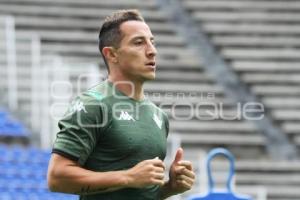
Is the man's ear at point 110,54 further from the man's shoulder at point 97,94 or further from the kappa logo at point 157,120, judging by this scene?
the kappa logo at point 157,120

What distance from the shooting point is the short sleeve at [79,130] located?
4211mm

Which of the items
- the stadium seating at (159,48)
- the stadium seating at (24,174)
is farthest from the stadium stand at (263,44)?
the stadium seating at (24,174)

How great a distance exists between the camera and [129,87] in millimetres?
4461

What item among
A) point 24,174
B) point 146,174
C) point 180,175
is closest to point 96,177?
point 146,174

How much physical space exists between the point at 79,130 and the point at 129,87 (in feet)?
1.11

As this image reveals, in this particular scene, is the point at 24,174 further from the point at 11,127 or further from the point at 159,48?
the point at 159,48

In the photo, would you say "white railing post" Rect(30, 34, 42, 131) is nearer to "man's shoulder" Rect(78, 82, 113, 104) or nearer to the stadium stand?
the stadium stand

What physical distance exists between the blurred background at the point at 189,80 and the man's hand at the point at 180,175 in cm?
491

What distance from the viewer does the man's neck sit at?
443cm

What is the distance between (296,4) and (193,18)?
4.48 ft

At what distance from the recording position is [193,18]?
528 inches

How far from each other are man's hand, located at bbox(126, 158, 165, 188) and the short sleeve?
194 mm

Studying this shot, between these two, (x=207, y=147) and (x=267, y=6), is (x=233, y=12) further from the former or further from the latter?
(x=207, y=147)

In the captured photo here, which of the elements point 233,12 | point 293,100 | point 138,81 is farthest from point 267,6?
point 138,81
